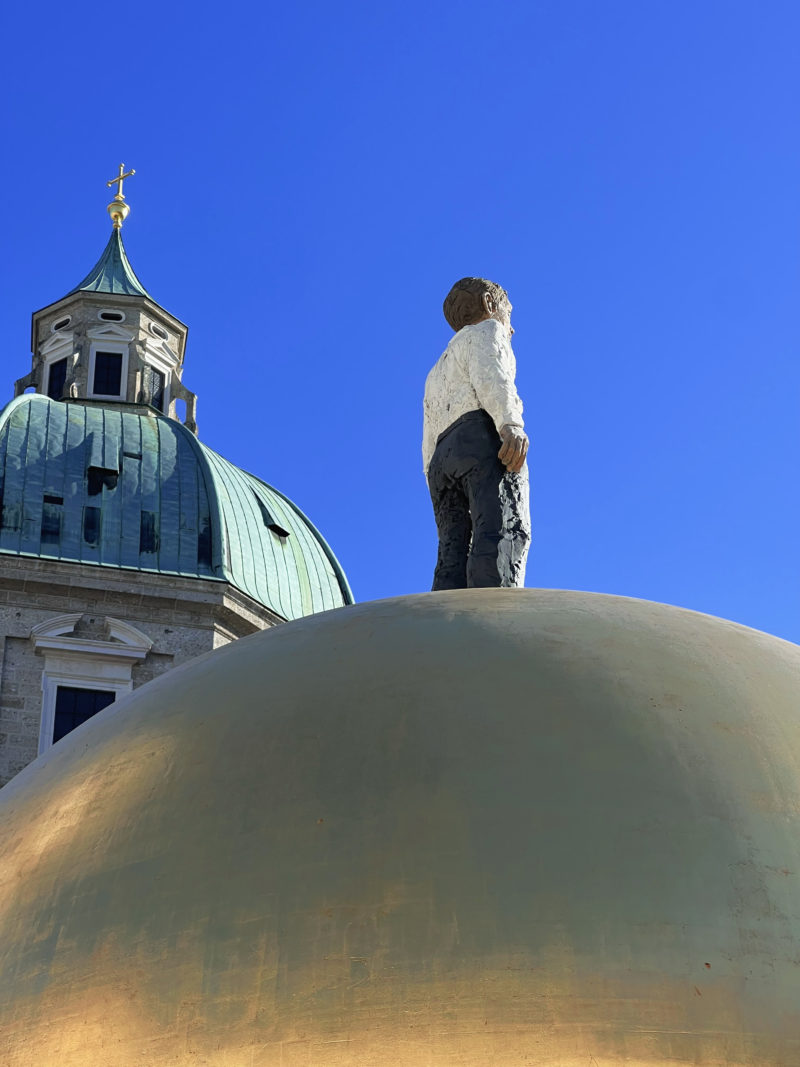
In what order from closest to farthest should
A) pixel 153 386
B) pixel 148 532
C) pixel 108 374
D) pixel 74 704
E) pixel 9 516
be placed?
pixel 74 704
pixel 9 516
pixel 148 532
pixel 108 374
pixel 153 386

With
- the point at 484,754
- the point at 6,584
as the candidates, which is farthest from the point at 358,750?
the point at 6,584

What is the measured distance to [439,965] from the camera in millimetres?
4605

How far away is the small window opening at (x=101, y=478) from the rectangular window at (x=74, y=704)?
539 centimetres

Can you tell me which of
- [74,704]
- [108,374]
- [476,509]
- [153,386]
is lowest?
[476,509]

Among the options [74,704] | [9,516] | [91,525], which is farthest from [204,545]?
[74,704]

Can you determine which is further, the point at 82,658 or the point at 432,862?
the point at 82,658

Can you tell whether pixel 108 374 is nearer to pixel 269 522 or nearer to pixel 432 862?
pixel 269 522

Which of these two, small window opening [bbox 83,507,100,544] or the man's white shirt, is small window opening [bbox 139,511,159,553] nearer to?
small window opening [bbox 83,507,100,544]

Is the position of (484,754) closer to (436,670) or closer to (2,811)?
(436,670)

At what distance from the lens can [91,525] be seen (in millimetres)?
34938

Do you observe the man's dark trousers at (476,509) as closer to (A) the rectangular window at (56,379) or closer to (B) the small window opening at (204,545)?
(B) the small window opening at (204,545)

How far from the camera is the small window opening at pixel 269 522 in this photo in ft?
125

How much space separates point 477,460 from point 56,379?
3484 cm

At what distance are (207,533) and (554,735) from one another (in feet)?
101
